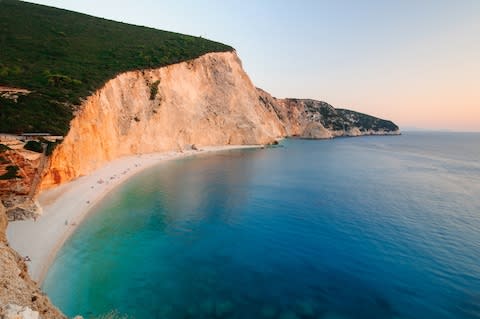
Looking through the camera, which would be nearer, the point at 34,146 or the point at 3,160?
the point at 3,160

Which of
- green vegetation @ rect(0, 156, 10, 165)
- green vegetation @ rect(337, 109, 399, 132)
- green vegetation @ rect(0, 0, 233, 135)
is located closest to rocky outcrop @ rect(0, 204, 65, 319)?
green vegetation @ rect(0, 156, 10, 165)

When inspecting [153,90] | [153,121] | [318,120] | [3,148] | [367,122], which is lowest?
[3,148]

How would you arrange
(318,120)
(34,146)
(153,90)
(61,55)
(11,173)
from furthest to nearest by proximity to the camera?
1. (318,120)
2. (153,90)
3. (61,55)
4. (34,146)
5. (11,173)

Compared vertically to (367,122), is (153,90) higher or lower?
lower

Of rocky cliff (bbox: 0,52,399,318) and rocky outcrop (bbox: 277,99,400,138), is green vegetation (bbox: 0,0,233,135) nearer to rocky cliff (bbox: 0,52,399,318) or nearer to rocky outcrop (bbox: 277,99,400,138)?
rocky cliff (bbox: 0,52,399,318)

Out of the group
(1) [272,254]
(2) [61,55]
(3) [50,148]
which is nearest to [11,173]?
(3) [50,148]

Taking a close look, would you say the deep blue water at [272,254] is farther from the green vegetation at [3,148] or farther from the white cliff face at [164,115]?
the green vegetation at [3,148]

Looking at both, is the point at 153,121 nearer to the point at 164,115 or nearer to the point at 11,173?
the point at 164,115
